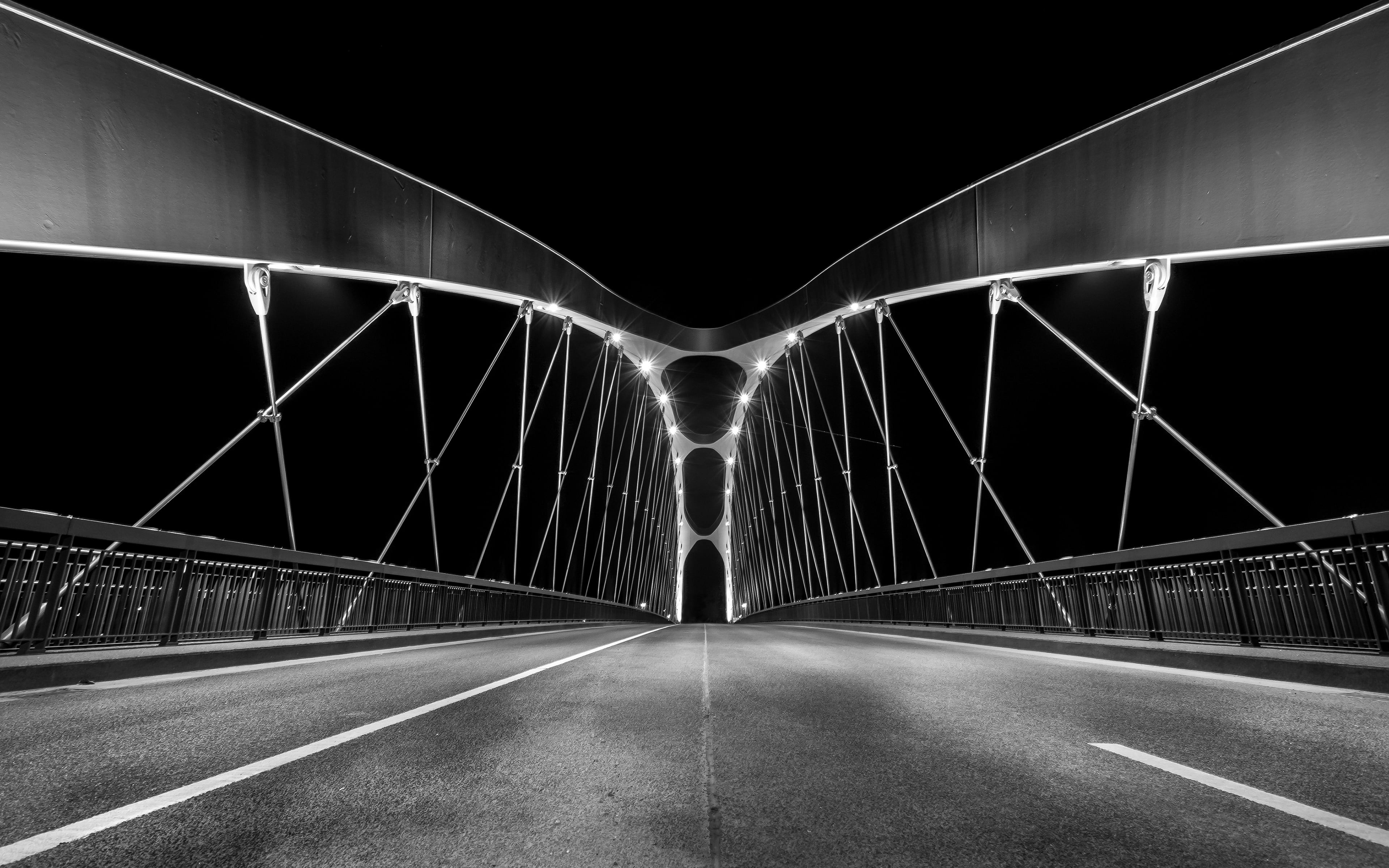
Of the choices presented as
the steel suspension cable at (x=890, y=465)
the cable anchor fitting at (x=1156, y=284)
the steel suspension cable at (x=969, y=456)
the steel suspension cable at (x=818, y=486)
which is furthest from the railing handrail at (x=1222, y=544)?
the steel suspension cable at (x=818, y=486)

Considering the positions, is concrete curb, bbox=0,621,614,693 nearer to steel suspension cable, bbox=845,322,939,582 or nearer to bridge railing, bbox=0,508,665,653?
bridge railing, bbox=0,508,665,653

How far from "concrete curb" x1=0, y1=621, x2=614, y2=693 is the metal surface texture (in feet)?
17.1

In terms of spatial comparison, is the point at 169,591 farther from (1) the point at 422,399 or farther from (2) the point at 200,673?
(1) the point at 422,399

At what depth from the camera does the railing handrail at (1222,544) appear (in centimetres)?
496

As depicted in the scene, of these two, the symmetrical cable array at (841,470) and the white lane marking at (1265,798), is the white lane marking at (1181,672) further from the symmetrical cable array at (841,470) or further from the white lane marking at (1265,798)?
the white lane marking at (1265,798)

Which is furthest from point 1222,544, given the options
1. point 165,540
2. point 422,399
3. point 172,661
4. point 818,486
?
point 818,486

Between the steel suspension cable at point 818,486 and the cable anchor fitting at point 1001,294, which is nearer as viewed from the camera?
the cable anchor fitting at point 1001,294

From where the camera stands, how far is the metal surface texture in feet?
23.8

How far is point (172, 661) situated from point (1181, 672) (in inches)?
335

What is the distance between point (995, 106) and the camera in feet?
44.7

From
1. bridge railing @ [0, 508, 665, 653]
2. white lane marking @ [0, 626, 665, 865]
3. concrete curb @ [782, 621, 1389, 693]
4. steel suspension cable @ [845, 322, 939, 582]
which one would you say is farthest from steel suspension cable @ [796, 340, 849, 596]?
white lane marking @ [0, 626, 665, 865]

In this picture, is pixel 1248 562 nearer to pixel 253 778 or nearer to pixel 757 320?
pixel 253 778

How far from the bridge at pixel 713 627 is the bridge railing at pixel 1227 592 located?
0.04m

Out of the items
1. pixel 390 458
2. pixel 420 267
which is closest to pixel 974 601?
pixel 420 267
